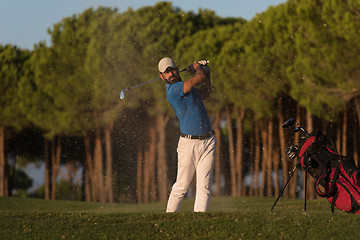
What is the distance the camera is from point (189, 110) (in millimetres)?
9641

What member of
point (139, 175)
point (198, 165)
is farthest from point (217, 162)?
point (198, 165)

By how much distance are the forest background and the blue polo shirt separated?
484 inches

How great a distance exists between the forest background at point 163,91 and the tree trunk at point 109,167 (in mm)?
48

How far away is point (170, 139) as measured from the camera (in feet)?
90.1

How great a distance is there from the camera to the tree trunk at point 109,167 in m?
27.1

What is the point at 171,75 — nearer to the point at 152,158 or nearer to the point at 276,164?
the point at 276,164

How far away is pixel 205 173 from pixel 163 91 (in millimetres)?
14768

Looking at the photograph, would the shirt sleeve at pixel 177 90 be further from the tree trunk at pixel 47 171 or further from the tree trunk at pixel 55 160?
the tree trunk at pixel 47 171

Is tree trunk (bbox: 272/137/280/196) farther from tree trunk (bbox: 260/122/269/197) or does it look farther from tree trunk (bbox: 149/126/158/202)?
tree trunk (bbox: 149/126/158/202)

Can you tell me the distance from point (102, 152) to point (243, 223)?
20.7 meters

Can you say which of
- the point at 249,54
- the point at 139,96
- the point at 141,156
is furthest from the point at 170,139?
the point at 249,54

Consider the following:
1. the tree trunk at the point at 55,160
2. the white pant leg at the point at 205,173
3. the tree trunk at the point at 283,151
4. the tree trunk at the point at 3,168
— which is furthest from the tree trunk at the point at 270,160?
the white pant leg at the point at 205,173

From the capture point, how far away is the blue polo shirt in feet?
31.3

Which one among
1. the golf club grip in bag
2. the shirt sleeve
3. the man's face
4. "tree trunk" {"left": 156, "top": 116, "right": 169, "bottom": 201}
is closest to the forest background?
"tree trunk" {"left": 156, "top": 116, "right": 169, "bottom": 201}
